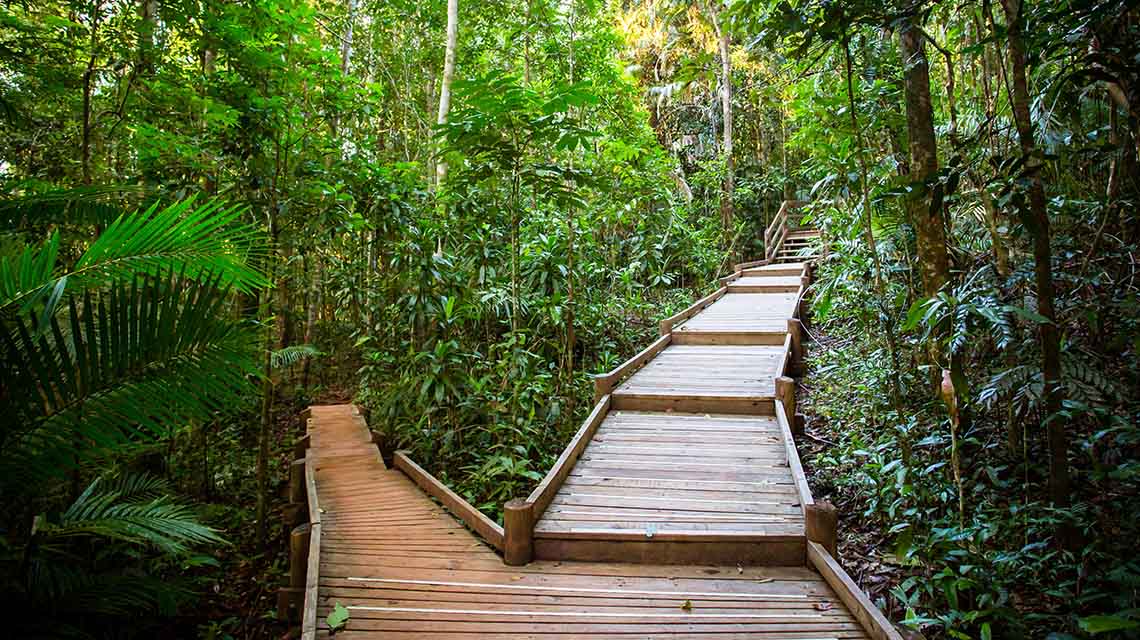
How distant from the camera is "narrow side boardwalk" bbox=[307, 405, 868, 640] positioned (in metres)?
2.81

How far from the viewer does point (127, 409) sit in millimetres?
1559

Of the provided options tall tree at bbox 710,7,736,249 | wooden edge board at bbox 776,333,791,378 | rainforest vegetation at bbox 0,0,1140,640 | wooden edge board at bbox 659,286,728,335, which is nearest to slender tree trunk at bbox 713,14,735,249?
tall tree at bbox 710,7,736,249

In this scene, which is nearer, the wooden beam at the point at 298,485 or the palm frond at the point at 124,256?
the palm frond at the point at 124,256

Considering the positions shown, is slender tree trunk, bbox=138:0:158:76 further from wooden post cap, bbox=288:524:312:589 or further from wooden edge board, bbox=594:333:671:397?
wooden edge board, bbox=594:333:671:397

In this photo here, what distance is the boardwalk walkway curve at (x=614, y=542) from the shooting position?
2.89 metres

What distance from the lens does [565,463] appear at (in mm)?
4410

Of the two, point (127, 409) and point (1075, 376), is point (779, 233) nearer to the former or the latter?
point (1075, 376)

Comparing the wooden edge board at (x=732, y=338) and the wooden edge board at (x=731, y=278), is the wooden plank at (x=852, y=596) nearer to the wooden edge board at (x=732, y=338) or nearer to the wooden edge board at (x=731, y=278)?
the wooden edge board at (x=732, y=338)

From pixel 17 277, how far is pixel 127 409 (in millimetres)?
459

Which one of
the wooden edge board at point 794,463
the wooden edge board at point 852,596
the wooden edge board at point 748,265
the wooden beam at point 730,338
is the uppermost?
the wooden edge board at point 748,265

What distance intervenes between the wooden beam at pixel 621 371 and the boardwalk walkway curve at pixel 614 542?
0.09ft

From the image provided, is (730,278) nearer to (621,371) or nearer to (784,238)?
(784,238)

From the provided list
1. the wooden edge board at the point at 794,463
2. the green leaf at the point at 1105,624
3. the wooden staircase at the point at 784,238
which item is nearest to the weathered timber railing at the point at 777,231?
the wooden staircase at the point at 784,238

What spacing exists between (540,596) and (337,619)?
3.32ft
